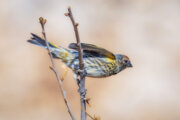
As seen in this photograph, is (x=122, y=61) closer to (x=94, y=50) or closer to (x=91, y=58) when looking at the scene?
(x=91, y=58)

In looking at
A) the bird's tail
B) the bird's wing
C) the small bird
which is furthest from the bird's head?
the bird's tail

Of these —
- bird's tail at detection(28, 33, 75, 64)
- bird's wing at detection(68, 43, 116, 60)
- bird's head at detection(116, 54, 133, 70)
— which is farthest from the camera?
bird's head at detection(116, 54, 133, 70)

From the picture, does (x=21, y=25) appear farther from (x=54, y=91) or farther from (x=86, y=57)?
(x=86, y=57)

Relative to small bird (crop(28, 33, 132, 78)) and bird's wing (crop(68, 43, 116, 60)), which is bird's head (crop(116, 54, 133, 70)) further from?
bird's wing (crop(68, 43, 116, 60))

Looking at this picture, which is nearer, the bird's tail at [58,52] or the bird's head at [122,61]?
the bird's tail at [58,52]

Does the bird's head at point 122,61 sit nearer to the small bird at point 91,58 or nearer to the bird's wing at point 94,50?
the small bird at point 91,58

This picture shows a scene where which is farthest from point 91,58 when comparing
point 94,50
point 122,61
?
point 122,61

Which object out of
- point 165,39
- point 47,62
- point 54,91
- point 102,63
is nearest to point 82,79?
point 102,63

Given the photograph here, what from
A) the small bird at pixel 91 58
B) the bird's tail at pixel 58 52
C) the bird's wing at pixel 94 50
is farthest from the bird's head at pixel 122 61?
the bird's tail at pixel 58 52
